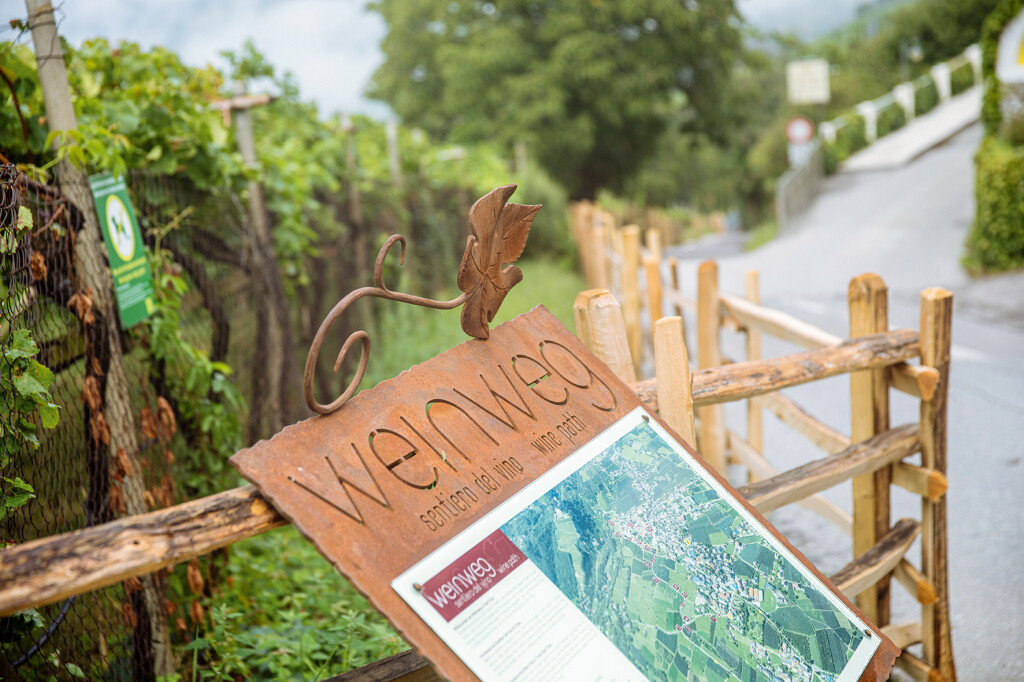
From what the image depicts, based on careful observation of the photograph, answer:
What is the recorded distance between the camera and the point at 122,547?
1312 mm

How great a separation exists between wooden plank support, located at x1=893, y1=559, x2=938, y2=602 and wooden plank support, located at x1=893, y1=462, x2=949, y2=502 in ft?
0.89

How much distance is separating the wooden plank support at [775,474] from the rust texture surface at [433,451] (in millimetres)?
1831

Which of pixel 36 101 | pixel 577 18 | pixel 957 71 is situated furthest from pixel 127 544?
pixel 957 71

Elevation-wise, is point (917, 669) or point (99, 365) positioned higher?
point (99, 365)

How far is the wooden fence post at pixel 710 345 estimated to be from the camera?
419 centimetres

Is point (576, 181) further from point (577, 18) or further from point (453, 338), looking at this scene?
point (453, 338)

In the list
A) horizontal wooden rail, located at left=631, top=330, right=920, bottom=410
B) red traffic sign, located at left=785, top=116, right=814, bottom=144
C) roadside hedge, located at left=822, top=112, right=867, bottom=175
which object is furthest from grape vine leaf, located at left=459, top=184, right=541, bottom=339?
roadside hedge, located at left=822, top=112, right=867, bottom=175

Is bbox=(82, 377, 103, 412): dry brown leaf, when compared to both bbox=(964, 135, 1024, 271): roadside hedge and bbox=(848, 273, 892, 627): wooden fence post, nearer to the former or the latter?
bbox=(848, 273, 892, 627): wooden fence post

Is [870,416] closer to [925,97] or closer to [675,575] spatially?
[675,575]

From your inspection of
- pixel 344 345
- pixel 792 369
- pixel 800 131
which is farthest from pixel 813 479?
pixel 800 131

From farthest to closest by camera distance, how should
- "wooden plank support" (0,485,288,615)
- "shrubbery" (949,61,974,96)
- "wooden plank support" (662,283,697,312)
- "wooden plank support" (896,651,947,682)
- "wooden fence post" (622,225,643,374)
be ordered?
"shrubbery" (949,61,974,96) → "wooden fence post" (622,225,643,374) → "wooden plank support" (662,283,697,312) → "wooden plank support" (896,651,947,682) → "wooden plank support" (0,485,288,615)

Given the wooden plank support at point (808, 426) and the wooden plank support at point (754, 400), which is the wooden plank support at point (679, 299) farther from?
the wooden plank support at point (808, 426)

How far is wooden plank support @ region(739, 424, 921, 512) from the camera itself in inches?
93.6

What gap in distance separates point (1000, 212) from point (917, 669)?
29.5 feet
